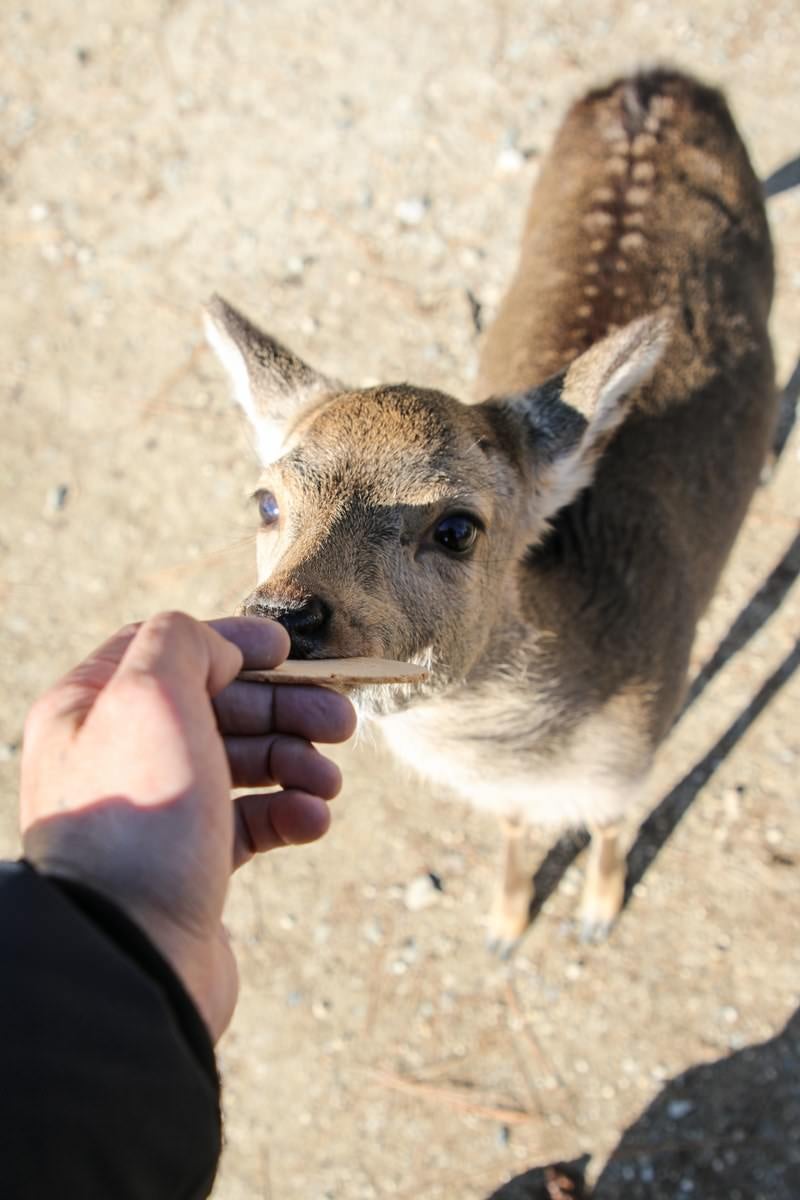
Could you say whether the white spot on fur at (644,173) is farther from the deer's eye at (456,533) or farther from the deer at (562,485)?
the deer's eye at (456,533)

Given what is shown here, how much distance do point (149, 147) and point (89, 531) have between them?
2541 mm

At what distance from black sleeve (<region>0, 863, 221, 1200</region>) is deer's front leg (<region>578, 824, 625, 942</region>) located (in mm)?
2745

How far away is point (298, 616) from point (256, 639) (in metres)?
0.13

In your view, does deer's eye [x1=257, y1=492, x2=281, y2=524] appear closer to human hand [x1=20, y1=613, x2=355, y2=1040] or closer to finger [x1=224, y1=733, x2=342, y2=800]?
finger [x1=224, y1=733, x2=342, y2=800]

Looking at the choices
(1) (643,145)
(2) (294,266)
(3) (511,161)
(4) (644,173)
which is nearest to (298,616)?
(4) (644,173)

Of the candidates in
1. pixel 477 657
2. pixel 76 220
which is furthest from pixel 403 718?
pixel 76 220

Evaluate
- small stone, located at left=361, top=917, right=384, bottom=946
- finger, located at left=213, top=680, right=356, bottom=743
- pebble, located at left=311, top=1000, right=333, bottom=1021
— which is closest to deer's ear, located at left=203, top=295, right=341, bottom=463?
finger, located at left=213, top=680, right=356, bottom=743

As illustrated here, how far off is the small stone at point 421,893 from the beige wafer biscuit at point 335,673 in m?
2.47

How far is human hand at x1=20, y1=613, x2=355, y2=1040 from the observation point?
60.5 inches

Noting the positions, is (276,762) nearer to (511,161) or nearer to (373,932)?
(373,932)

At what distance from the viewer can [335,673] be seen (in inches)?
73.4

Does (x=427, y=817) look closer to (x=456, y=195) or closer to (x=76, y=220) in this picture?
(x=456, y=195)

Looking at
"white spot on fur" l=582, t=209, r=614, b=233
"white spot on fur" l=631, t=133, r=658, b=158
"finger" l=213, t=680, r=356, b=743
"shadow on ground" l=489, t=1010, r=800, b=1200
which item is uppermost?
"white spot on fur" l=631, t=133, r=658, b=158

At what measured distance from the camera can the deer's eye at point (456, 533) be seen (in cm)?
242
